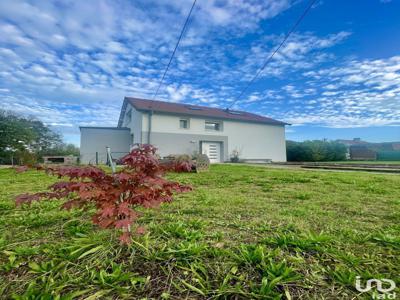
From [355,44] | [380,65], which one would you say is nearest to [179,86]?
[355,44]

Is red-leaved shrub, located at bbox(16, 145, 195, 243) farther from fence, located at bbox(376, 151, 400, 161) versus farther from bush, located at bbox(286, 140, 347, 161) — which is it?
fence, located at bbox(376, 151, 400, 161)

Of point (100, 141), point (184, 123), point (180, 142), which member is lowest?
point (180, 142)

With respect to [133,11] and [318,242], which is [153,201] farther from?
[133,11]

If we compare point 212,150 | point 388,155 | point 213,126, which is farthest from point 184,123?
point 388,155

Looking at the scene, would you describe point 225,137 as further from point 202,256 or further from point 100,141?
point 202,256

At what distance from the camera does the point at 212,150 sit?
18297mm

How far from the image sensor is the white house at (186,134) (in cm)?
1616

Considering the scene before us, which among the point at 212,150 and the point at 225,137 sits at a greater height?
the point at 225,137

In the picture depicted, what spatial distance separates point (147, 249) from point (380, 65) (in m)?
13.5

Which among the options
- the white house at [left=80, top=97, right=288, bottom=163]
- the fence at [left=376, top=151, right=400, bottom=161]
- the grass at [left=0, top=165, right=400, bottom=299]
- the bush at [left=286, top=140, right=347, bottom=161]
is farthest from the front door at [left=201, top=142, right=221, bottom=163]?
the fence at [left=376, top=151, right=400, bottom=161]

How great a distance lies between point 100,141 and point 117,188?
1779 centimetres

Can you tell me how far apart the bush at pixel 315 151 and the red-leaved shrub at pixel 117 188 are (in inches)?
920

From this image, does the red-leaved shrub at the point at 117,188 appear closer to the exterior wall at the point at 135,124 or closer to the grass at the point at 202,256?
the grass at the point at 202,256

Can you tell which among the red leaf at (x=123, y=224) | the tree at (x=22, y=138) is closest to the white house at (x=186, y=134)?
the tree at (x=22, y=138)
